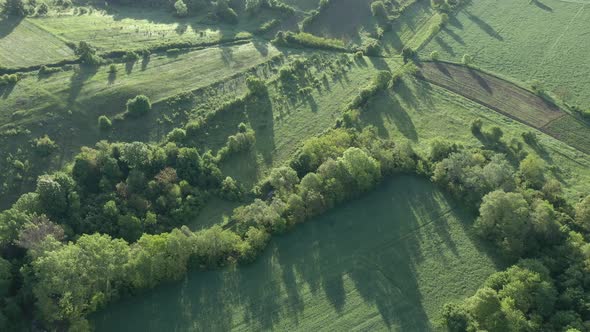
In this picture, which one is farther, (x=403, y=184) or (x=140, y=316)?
(x=403, y=184)

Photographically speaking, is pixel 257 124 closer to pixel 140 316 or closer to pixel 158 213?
pixel 158 213

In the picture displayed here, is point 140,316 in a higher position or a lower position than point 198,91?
lower

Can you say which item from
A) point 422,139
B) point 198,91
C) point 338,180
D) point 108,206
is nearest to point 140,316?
point 108,206

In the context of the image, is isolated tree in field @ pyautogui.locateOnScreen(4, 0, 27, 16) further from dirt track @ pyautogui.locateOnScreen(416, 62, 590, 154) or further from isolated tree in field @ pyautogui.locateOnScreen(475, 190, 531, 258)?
isolated tree in field @ pyautogui.locateOnScreen(475, 190, 531, 258)

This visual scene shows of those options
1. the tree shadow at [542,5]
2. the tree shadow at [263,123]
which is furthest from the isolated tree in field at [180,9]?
the tree shadow at [542,5]

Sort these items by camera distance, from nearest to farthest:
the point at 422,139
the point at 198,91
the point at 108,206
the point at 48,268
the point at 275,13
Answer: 1. the point at 48,268
2. the point at 108,206
3. the point at 422,139
4. the point at 198,91
5. the point at 275,13

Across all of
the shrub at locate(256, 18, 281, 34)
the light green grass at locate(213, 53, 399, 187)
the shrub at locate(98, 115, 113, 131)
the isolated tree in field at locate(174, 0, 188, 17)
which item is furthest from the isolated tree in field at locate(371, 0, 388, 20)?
the shrub at locate(98, 115, 113, 131)
